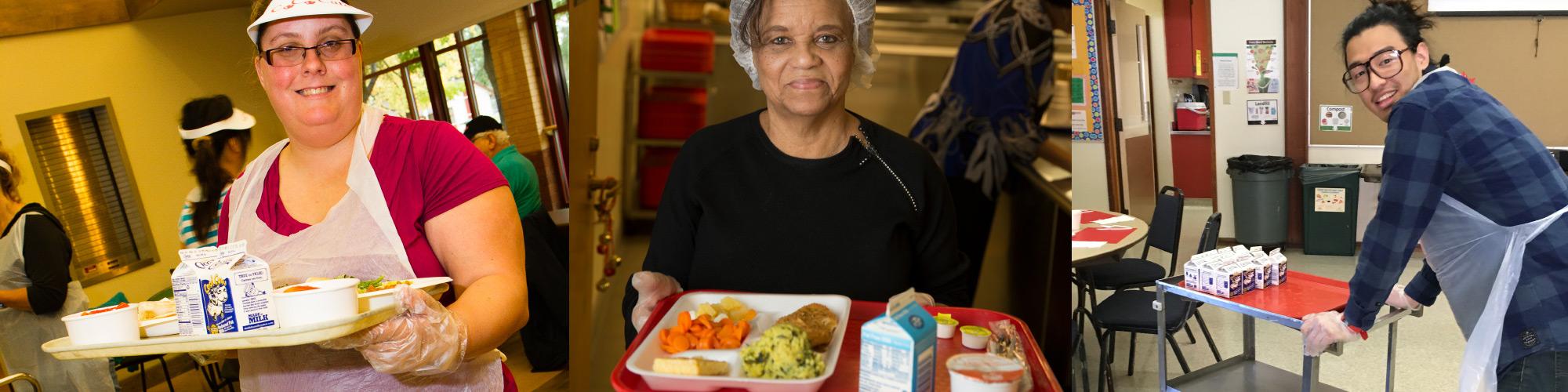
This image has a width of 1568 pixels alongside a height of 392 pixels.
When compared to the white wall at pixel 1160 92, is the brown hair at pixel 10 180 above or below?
above

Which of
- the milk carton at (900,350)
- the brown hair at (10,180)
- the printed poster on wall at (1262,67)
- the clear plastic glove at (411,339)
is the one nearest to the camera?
the milk carton at (900,350)

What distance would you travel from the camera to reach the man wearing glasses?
5.89 ft

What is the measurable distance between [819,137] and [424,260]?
0.79 metres

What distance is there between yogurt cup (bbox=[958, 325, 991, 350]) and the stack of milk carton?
89 centimetres

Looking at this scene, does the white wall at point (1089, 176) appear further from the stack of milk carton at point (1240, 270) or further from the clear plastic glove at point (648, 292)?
the clear plastic glove at point (648, 292)

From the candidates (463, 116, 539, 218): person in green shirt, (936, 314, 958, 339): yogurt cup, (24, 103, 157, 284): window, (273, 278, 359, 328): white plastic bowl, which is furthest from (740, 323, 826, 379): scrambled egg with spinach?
(24, 103, 157, 284): window

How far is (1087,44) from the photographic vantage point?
2.22 m

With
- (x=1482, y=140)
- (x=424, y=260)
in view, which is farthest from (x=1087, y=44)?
(x=424, y=260)

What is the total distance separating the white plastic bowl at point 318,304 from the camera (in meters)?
1.40

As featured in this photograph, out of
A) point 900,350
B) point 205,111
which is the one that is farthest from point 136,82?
point 900,350

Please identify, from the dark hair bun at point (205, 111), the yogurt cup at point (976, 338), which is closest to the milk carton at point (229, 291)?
the dark hair bun at point (205, 111)

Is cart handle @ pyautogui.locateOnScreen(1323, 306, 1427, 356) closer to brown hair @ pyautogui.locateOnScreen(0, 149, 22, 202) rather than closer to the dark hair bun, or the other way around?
the dark hair bun

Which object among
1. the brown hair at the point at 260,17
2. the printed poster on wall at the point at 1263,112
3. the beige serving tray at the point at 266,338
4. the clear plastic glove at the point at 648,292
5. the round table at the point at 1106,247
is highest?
the brown hair at the point at 260,17

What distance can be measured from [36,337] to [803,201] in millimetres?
1692
